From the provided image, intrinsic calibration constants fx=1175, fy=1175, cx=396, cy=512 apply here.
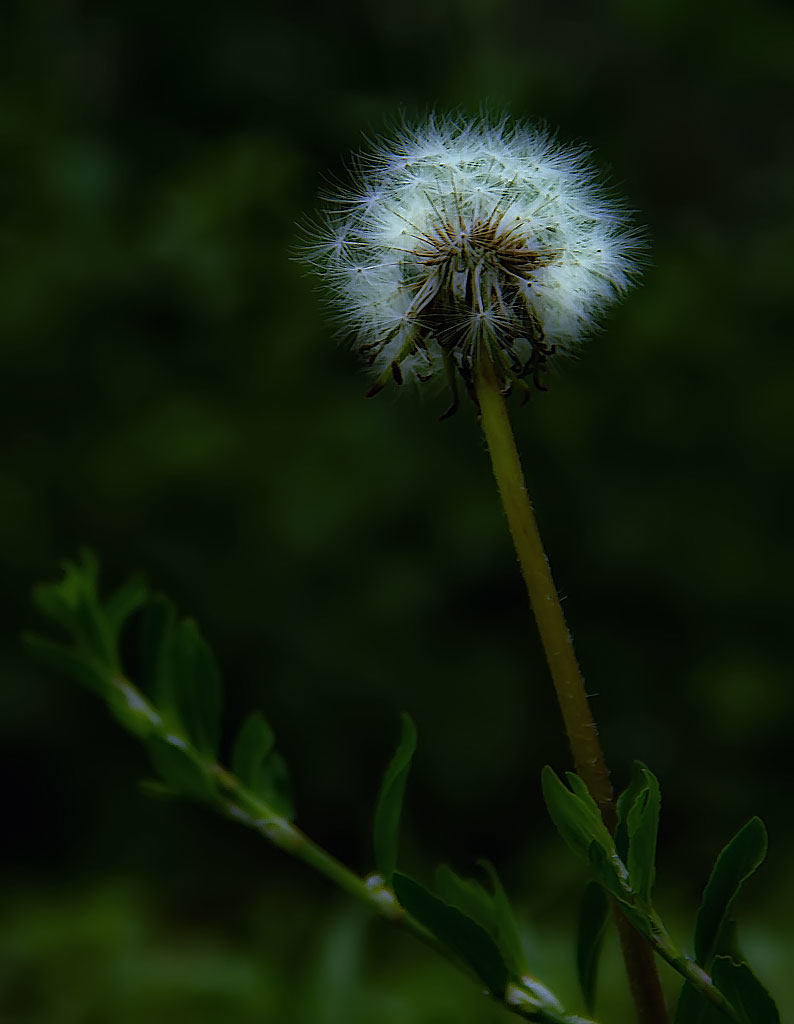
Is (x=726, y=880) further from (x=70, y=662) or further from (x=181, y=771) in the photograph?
(x=70, y=662)

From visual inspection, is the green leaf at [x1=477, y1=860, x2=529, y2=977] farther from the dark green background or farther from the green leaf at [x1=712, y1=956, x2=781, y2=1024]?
the dark green background

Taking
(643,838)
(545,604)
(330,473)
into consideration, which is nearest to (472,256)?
(545,604)

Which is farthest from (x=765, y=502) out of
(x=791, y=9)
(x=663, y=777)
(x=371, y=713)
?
(x=791, y=9)

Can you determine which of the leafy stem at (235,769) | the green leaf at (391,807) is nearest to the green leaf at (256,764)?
the leafy stem at (235,769)

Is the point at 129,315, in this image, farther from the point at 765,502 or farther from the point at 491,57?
the point at 765,502

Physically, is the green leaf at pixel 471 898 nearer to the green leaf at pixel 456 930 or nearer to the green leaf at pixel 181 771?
the green leaf at pixel 456 930

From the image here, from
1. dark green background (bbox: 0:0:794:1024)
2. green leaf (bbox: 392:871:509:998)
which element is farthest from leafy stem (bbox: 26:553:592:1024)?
dark green background (bbox: 0:0:794:1024)

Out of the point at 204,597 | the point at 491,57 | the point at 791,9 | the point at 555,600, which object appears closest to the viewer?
the point at 555,600
